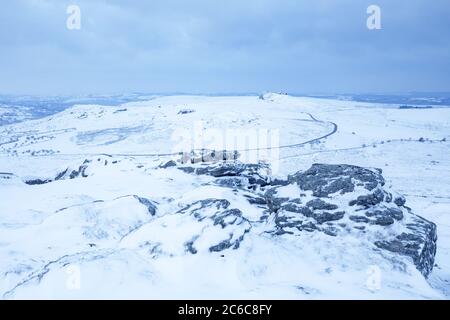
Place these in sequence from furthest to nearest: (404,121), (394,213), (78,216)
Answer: (404,121), (78,216), (394,213)

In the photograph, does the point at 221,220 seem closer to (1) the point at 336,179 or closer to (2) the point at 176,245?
(2) the point at 176,245

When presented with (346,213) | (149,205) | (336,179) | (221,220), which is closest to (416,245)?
(346,213)

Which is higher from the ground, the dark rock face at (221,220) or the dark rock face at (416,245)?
the dark rock face at (221,220)

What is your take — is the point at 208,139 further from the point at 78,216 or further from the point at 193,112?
the point at 78,216

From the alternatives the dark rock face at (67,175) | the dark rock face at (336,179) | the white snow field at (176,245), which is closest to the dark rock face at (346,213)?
the dark rock face at (336,179)

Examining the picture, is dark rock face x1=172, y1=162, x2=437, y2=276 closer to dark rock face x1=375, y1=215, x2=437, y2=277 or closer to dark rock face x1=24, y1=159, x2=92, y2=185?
dark rock face x1=375, y1=215, x2=437, y2=277

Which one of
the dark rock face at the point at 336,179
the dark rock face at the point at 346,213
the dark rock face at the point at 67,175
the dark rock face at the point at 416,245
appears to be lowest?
the dark rock face at the point at 67,175

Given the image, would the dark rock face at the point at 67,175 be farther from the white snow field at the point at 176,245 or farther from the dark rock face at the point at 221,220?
the dark rock face at the point at 221,220

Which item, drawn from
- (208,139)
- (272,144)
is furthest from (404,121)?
(208,139)
